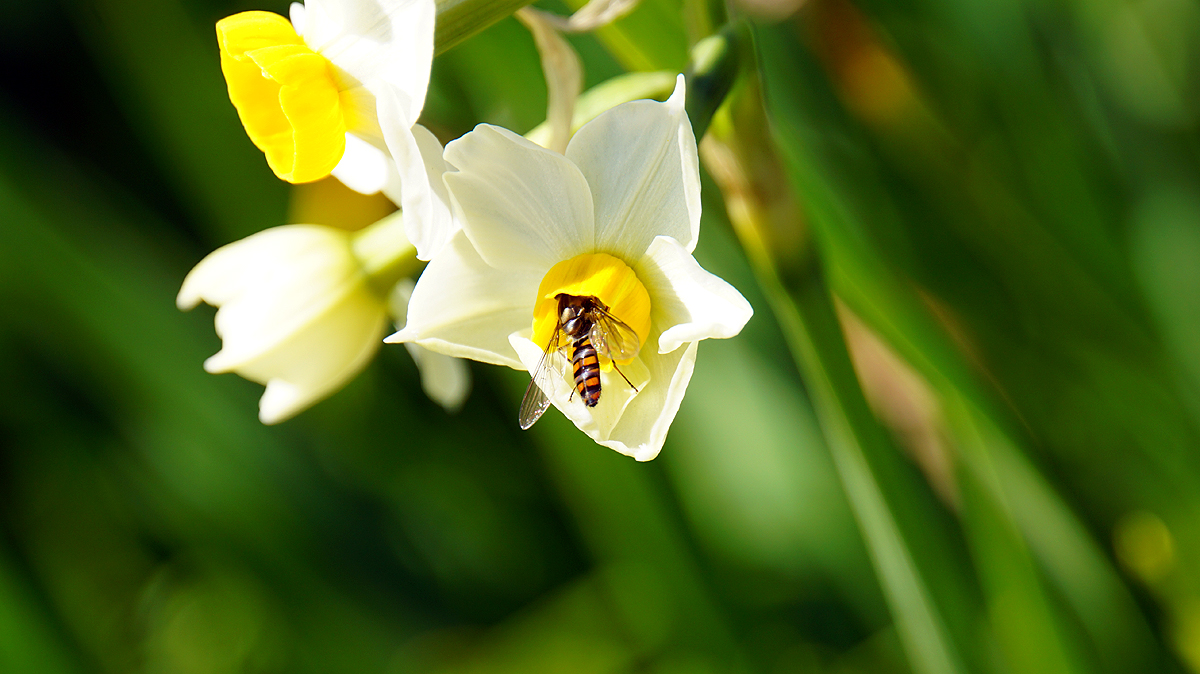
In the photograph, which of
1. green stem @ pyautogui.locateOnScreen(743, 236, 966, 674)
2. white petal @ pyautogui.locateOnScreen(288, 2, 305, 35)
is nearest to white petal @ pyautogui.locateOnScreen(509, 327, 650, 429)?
green stem @ pyautogui.locateOnScreen(743, 236, 966, 674)

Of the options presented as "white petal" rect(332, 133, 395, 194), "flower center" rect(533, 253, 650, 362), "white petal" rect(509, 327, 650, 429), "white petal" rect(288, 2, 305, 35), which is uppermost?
"white petal" rect(288, 2, 305, 35)

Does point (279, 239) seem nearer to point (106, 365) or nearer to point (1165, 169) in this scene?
point (106, 365)

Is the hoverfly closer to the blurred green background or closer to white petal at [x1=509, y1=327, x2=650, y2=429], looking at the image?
white petal at [x1=509, y1=327, x2=650, y2=429]

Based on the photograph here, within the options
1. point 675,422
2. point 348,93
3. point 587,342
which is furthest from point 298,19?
point 675,422

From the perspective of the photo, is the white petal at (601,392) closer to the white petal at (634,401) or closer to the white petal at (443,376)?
the white petal at (634,401)

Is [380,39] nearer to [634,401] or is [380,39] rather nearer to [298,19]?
[298,19]

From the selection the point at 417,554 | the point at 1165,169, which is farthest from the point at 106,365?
the point at 1165,169
